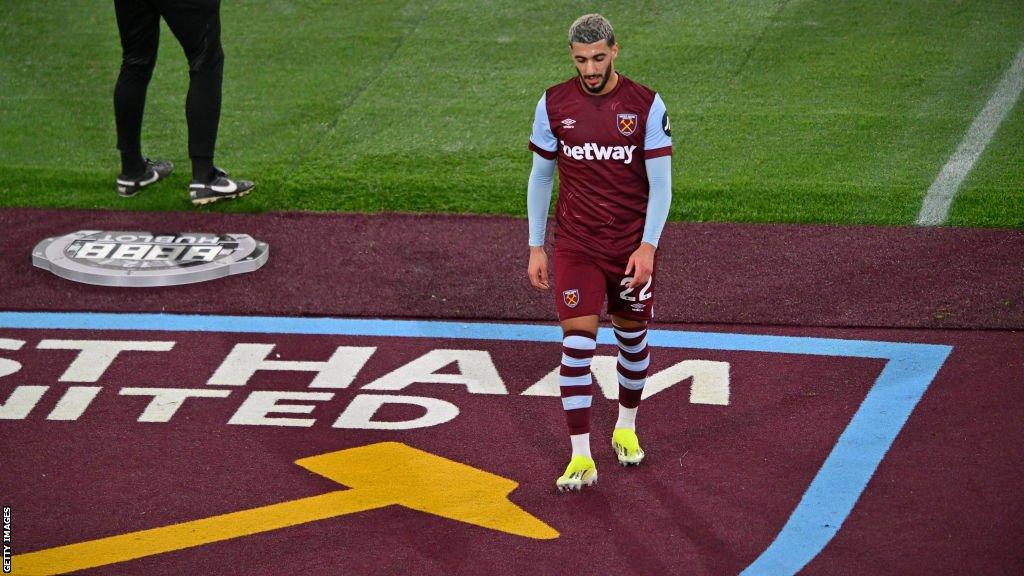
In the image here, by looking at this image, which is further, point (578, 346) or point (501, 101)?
point (501, 101)

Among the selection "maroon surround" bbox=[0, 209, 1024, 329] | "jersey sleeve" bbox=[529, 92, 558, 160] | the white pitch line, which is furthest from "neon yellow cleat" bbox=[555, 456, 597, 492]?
the white pitch line

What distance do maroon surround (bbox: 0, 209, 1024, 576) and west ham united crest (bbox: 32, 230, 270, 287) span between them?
11cm

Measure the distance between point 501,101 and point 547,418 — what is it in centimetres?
444

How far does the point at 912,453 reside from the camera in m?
5.52

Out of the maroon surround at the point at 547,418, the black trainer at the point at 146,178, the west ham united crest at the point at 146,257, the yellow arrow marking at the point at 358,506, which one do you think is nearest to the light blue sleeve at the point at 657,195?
the maroon surround at the point at 547,418

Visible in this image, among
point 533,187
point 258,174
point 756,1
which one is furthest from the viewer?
point 756,1

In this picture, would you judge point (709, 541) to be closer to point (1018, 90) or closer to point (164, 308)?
point (164, 308)

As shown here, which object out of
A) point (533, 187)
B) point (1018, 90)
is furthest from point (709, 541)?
point (1018, 90)

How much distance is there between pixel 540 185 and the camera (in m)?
5.39

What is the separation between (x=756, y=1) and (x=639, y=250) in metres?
6.68

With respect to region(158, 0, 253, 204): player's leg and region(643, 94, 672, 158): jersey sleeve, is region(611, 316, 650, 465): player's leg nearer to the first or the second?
region(643, 94, 672, 158): jersey sleeve

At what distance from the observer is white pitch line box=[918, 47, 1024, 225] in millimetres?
8172

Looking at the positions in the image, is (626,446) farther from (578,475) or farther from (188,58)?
(188,58)

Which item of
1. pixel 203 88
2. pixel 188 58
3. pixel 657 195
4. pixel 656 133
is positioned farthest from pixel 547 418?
pixel 188 58
